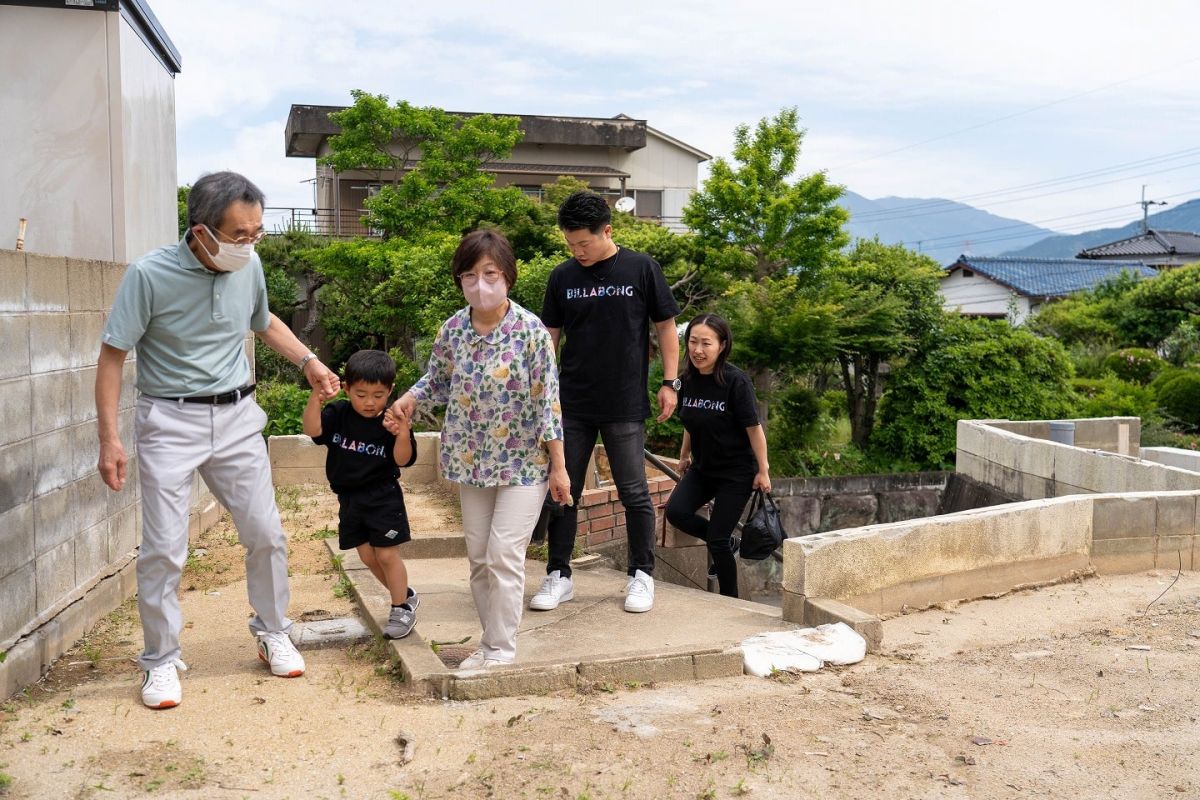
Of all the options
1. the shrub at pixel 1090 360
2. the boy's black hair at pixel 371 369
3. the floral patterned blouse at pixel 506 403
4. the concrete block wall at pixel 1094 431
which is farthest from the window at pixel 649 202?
the floral patterned blouse at pixel 506 403

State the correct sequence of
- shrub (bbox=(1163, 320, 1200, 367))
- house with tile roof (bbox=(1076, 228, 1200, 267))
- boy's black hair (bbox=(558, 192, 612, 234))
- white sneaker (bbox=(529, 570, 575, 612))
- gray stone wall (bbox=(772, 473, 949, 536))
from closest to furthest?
boy's black hair (bbox=(558, 192, 612, 234))
white sneaker (bbox=(529, 570, 575, 612))
gray stone wall (bbox=(772, 473, 949, 536))
shrub (bbox=(1163, 320, 1200, 367))
house with tile roof (bbox=(1076, 228, 1200, 267))

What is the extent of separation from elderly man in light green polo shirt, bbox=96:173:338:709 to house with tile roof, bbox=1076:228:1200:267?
41.1m

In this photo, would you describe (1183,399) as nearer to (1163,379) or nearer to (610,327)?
(1163,379)

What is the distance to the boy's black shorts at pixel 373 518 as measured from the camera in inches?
178

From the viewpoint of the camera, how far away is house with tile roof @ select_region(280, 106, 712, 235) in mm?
25281

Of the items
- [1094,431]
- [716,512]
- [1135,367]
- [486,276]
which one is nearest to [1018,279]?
[1135,367]

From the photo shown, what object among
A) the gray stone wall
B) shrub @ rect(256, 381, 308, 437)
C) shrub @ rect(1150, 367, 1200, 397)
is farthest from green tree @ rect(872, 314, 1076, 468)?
shrub @ rect(256, 381, 308, 437)

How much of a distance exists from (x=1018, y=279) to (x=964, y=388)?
24.7m

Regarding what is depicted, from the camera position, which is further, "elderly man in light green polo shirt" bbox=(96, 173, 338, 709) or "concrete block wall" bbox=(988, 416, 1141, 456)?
"concrete block wall" bbox=(988, 416, 1141, 456)

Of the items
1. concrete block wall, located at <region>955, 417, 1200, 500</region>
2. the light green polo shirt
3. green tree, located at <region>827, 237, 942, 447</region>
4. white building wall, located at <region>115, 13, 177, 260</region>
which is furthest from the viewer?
green tree, located at <region>827, 237, 942, 447</region>

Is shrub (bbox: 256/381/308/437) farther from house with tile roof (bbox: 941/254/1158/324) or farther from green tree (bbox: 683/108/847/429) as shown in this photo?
house with tile roof (bbox: 941/254/1158/324)

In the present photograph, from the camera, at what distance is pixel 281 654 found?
4258 mm

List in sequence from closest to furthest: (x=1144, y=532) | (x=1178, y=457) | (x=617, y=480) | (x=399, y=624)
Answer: (x=399, y=624), (x=617, y=480), (x=1144, y=532), (x=1178, y=457)

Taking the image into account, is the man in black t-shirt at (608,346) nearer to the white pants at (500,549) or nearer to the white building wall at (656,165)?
the white pants at (500,549)
